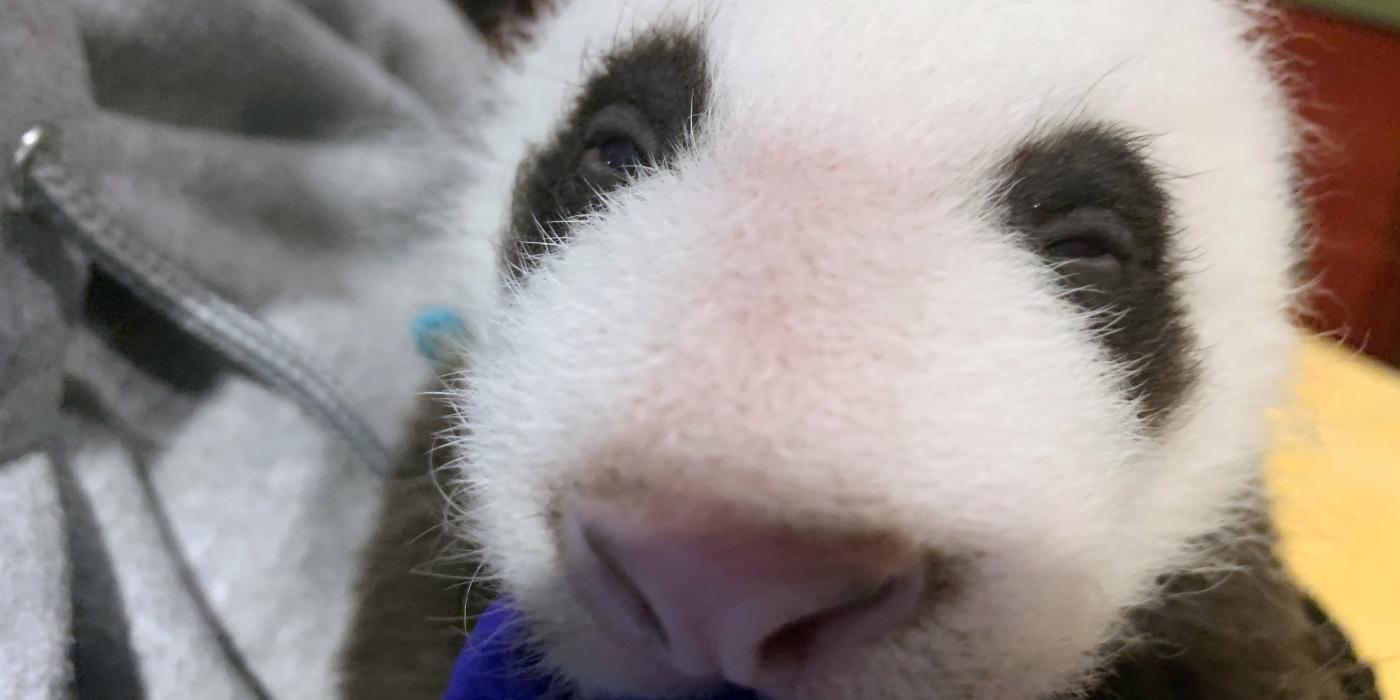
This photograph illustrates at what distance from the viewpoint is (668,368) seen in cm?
45

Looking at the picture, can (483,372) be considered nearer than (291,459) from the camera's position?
Yes

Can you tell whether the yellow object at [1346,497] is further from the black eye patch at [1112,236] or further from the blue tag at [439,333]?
the blue tag at [439,333]

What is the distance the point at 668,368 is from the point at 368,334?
0.64 metres

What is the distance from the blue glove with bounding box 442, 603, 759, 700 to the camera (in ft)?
2.05

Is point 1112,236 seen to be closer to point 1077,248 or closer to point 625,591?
point 1077,248

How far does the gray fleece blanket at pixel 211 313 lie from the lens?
0.74 metres

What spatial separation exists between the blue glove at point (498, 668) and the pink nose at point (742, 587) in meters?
0.18

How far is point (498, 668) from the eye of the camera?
0.65 meters

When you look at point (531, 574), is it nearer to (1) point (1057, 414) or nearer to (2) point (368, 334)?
(1) point (1057, 414)

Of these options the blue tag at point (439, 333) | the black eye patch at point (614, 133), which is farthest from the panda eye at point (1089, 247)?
the blue tag at point (439, 333)

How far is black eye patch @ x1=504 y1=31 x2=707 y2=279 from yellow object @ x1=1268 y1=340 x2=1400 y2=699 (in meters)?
0.57

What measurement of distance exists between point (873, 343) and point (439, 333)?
480 mm

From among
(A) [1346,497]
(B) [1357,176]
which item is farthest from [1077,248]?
(B) [1357,176]

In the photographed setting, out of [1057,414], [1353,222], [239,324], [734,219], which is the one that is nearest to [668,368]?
[734,219]
